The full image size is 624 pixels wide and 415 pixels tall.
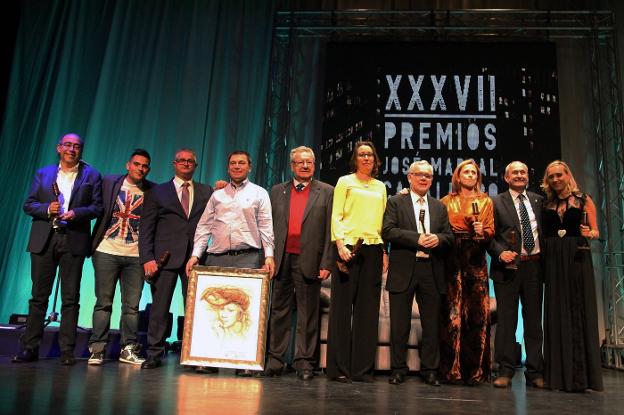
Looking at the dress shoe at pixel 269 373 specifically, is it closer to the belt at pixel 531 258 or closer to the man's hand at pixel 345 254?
the man's hand at pixel 345 254

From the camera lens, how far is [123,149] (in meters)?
7.26

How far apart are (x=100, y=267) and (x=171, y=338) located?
9.23ft

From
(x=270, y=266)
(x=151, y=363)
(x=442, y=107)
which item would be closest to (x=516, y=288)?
(x=270, y=266)

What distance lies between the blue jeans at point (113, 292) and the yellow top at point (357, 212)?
1587mm

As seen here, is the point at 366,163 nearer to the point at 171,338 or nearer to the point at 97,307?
the point at 97,307

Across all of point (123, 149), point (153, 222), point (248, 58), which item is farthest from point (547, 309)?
point (123, 149)

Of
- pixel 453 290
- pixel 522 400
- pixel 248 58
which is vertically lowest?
pixel 522 400

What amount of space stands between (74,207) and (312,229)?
1.75 meters

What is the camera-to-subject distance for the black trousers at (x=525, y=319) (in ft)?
12.1

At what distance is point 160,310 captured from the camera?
13.2 feet

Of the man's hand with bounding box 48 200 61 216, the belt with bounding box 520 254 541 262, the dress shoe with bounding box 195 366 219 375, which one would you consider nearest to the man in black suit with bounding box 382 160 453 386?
the belt with bounding box 520 254 541 262

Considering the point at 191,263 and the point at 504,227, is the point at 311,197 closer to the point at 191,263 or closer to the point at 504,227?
the point at 191,263

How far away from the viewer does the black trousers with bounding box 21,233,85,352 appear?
13.0ft

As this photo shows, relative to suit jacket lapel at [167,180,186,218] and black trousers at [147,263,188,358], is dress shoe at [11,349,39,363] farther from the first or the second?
suit jacket lapel at [167,180,186,218]
